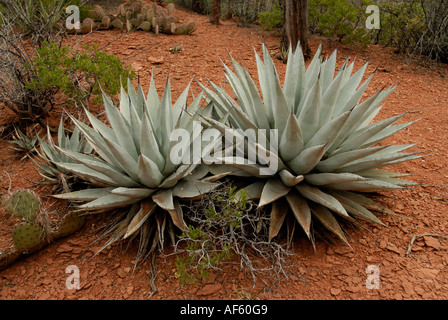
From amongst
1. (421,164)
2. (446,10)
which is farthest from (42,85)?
(446,10)

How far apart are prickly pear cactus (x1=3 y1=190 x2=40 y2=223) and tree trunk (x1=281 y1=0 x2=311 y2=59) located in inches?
154

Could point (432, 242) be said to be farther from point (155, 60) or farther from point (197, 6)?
point (197, 6)

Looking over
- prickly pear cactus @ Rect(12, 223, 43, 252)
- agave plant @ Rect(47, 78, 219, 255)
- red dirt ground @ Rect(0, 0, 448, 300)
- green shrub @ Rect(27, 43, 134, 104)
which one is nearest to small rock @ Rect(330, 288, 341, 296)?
red dirt ground @ Rect(0, 0, 448, 300)

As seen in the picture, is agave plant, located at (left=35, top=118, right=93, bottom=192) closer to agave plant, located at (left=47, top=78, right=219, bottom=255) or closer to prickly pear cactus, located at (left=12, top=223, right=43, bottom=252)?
agave plant, located at (left=47, top=78, right=219, bottom=255)

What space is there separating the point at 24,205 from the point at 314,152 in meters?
2.01

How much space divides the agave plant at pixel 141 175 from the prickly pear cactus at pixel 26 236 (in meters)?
A: 0.28

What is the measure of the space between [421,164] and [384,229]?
1.06 meters

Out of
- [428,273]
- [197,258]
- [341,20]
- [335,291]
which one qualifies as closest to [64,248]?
[197,258]

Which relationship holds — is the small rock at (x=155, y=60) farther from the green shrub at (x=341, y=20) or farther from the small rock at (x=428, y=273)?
the small rock at (x=428, y=273)

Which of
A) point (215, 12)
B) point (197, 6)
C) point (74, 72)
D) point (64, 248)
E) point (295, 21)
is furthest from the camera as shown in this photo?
point (197, 6)

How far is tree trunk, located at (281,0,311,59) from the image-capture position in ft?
16.9

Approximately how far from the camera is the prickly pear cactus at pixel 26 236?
8.33 ft

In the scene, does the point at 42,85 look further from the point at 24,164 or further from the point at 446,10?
the point at 446,10

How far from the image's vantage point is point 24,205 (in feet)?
8.60
